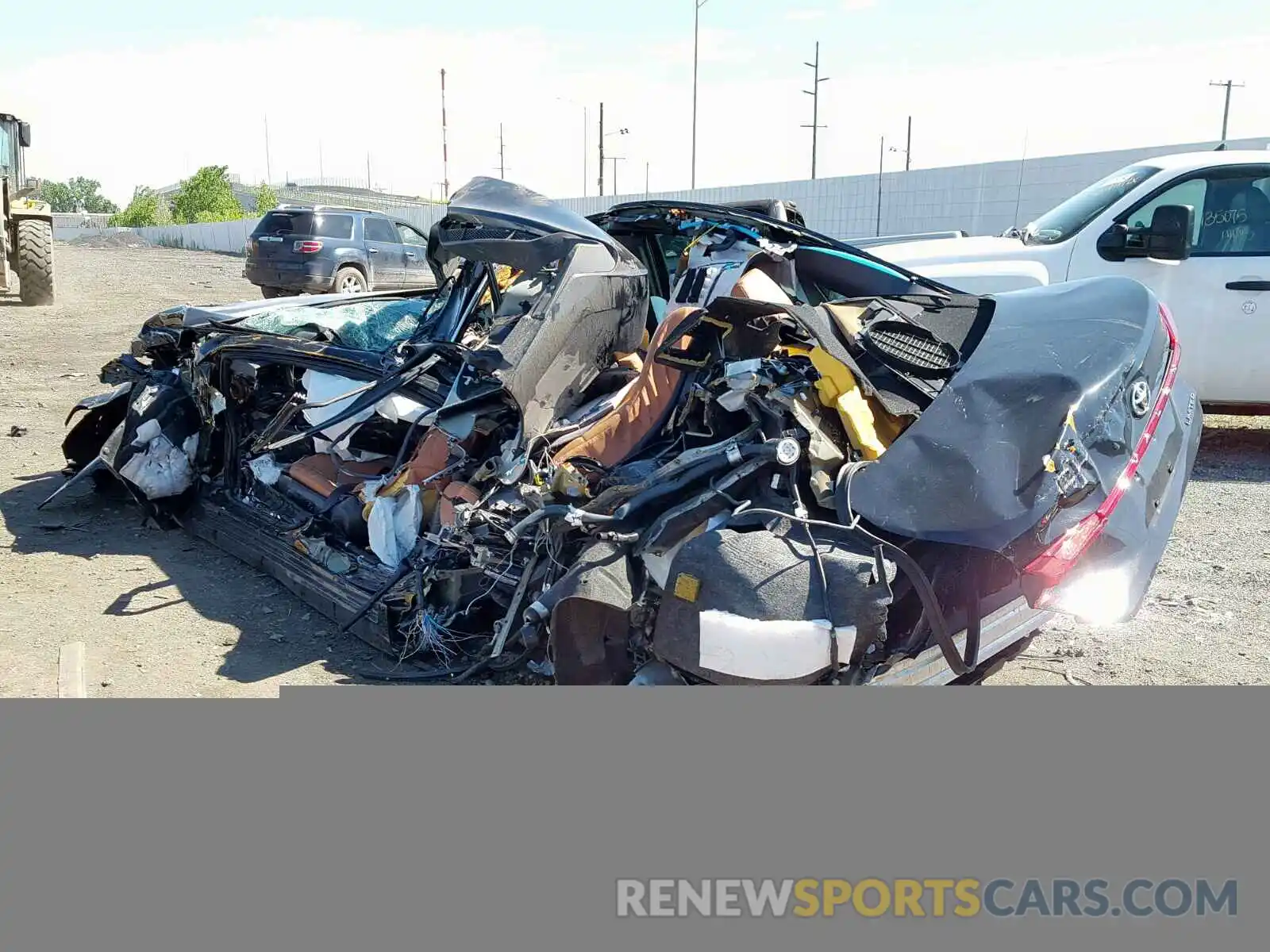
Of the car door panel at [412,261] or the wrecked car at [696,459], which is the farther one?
the car door panel at [412,261]

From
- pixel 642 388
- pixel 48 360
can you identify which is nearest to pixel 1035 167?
pixel 48 360

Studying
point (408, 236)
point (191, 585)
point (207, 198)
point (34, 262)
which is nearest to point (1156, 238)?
point (191, 585)

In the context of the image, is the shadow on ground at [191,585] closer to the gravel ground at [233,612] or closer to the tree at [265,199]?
the gravel ground at [233,612]

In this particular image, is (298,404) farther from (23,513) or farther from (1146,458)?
(1146,458)

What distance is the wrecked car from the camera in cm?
273

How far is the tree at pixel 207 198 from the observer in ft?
204

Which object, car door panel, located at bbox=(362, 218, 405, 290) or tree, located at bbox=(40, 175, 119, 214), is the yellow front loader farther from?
tree, located at bbox=(40, 175, 119, 214)

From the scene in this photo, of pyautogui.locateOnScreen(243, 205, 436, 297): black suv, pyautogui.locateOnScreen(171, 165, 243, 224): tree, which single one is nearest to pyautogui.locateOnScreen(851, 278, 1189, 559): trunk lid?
pyautogui.locateOnScreen(243, 205, 436, 297): black suv

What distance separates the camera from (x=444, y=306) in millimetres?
5051

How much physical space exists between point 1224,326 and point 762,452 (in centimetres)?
474

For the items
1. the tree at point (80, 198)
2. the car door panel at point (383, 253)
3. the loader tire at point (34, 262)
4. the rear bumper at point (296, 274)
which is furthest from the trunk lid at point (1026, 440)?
the tree at point (80, 198)

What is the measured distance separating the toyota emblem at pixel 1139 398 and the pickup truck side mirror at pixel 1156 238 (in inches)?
146

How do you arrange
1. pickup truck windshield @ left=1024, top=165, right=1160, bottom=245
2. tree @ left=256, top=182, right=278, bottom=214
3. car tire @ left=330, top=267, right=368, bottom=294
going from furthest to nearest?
tree @ left=256, top=182, right=278, bottom=214 → car tire @ left=330, top=267, right=368, bottom=294 → pickup truck windshield @ left=1024, top=165, right=1160, bottom=245

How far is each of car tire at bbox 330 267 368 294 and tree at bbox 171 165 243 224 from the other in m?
48.9
